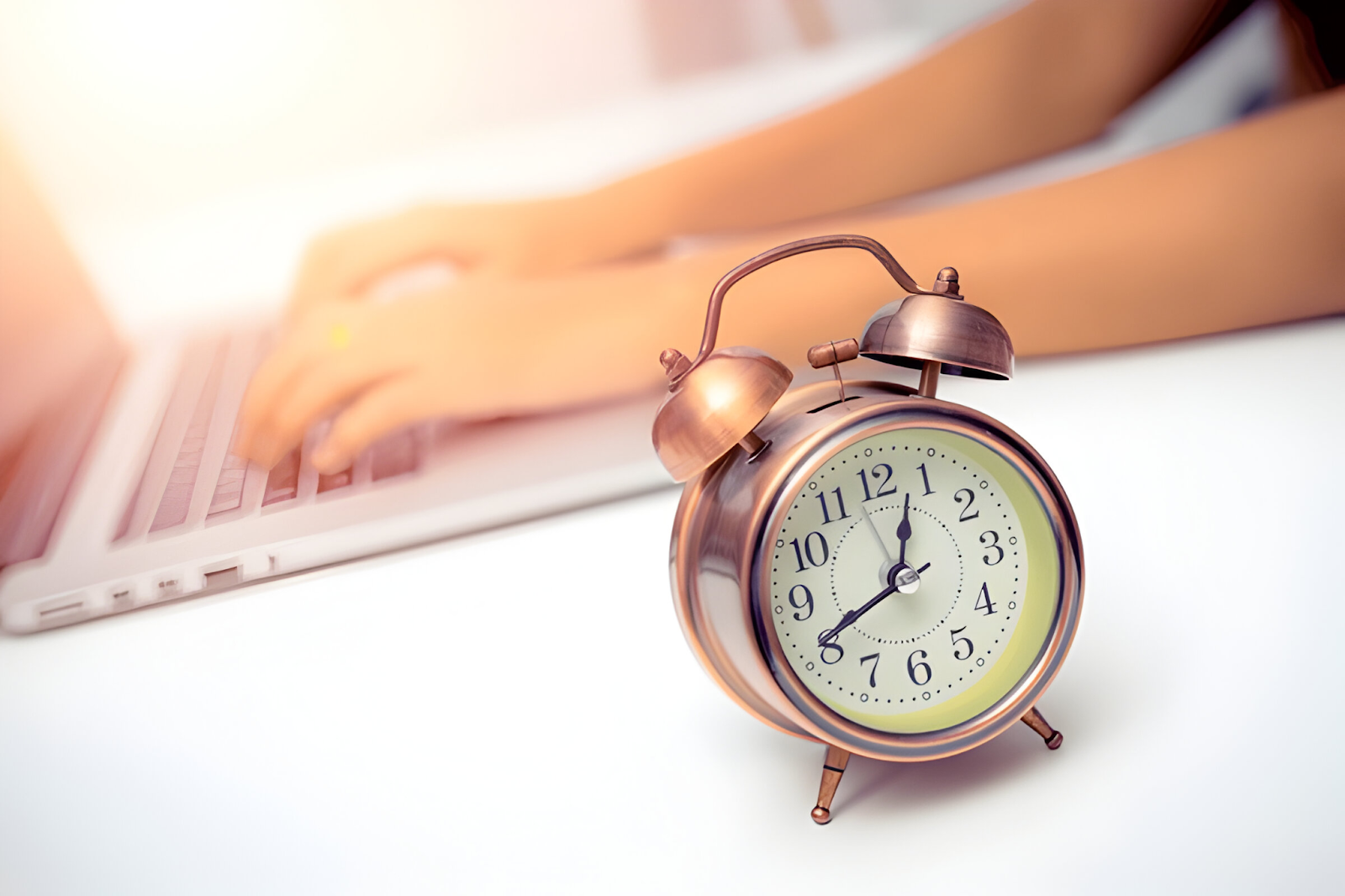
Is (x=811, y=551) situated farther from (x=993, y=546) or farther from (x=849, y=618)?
(x=993, y=546)

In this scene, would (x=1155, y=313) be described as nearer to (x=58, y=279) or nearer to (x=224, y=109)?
(x=224, y=109)

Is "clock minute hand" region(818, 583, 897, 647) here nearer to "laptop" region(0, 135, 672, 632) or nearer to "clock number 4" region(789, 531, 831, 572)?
"clock number 4" region(789, 531, 831, 572)

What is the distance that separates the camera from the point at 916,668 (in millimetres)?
917

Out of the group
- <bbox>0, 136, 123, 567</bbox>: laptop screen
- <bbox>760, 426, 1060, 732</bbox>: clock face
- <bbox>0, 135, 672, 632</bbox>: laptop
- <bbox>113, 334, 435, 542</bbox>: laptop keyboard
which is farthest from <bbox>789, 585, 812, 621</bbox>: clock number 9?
<bbox>0, 136, 123, 567</bbox>: laptop screen

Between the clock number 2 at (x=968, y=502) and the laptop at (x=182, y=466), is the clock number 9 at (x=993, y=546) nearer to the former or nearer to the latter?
the clock number 2 at (x=968, y=502)

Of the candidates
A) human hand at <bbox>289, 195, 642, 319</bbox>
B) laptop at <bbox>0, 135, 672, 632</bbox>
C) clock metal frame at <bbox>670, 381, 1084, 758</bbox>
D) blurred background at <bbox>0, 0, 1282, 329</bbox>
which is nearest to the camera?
clock metal frame at <bbox>670, 381, 1084, 758</bbox>

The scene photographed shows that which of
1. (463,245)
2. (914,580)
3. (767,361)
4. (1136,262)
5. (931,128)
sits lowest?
(914,580)

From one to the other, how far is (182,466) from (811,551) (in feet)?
4.44

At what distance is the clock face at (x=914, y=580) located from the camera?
893 millimetres

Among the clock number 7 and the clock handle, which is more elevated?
the clock handle

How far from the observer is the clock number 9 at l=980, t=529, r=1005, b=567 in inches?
36.5

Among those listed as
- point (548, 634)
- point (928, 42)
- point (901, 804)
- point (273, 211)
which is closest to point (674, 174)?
point (928, 42)

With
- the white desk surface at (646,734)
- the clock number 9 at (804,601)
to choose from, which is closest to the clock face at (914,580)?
the clock number 9 at (804,601)

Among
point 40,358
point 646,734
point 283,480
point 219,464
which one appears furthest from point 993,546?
point 40,358
